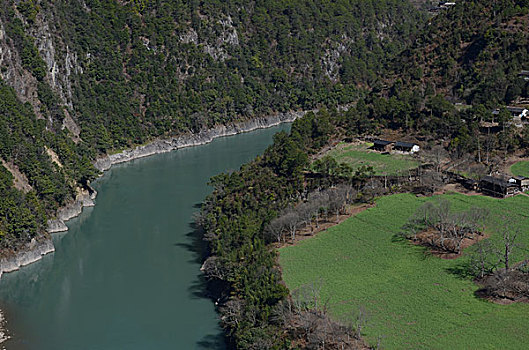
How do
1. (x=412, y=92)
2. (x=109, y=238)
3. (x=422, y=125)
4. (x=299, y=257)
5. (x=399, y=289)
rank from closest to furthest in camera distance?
(x=399, y=289) → (x=299, y=257) → (x=109, y=238) → (x=422, y=125) → (x=412, y=92)

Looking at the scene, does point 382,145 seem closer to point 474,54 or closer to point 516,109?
point 516,109

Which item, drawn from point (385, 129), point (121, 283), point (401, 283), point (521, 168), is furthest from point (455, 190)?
point (121, 283)

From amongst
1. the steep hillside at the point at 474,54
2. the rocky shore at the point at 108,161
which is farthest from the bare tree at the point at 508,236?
the rocky shore at the point at 108,161

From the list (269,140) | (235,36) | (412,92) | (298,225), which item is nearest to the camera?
(298,225)

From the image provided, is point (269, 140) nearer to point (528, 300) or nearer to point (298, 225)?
point (298, 225)

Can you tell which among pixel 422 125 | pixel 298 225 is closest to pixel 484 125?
pixel 422 125

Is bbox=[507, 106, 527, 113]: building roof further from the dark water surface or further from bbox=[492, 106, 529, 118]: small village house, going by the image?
the dark water surface

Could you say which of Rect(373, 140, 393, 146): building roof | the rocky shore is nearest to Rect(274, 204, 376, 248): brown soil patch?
Rect(373, 140, 393, 146): building roof
